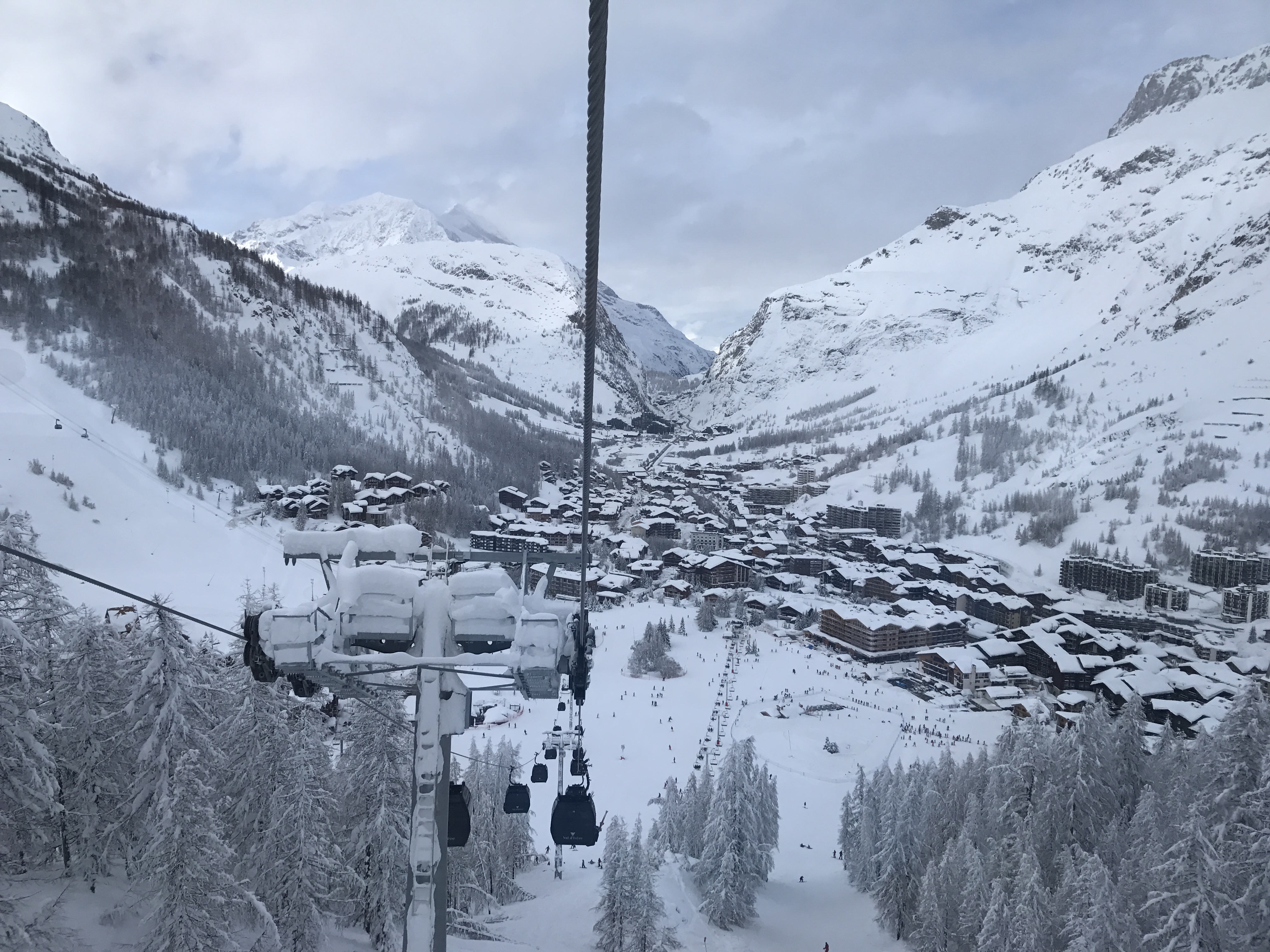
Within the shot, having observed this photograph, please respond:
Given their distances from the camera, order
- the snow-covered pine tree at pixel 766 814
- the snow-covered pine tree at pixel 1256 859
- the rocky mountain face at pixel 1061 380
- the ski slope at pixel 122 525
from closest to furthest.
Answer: the snow-covered pine tree at pixel 1256 859
the snow-covered pine tree at pixel 766 814
the ski slope at pixel 122 525
the rocky mountain face at pixel 1061 380

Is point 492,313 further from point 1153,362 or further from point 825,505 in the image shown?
point 1153,362

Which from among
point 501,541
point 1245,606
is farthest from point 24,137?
point 1245,606

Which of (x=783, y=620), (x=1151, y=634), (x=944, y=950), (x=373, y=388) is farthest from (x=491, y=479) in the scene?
(x=944, y=950)

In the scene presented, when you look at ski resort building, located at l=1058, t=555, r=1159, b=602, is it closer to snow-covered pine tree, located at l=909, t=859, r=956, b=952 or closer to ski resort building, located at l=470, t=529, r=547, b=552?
ski resort building, located at l=470, t=529, r=547, b=552

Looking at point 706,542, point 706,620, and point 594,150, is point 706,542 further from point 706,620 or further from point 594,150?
point 594,150

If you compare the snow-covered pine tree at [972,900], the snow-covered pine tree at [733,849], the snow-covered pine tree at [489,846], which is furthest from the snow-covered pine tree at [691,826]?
the snow-covered pine tree at [972,900]

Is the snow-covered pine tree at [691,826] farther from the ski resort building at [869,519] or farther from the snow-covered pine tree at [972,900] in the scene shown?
the ski resort building at [869,519]
